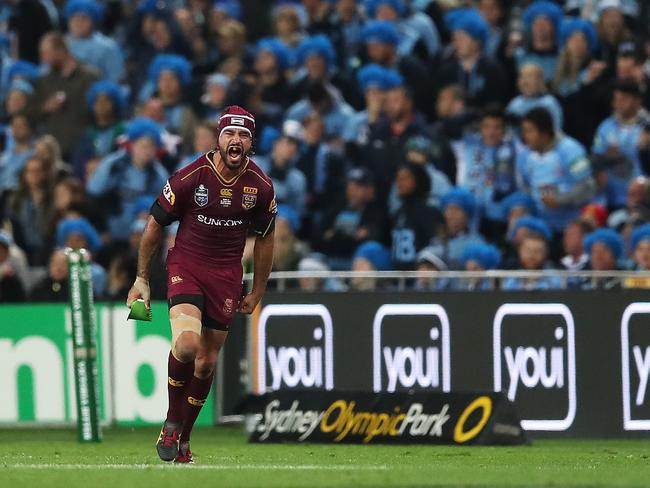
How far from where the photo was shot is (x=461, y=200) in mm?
16375

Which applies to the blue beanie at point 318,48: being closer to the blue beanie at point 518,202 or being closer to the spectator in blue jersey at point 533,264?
the blue beanie at point 518,202

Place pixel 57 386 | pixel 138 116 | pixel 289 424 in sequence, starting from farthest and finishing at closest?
pixel 138 116
pixel 57 386
pixel 289 424

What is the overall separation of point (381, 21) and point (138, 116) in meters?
3.35

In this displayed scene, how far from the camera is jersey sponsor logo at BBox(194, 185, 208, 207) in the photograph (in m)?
11.1

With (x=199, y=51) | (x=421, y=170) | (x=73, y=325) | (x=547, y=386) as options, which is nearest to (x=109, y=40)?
(x=199, y=51)

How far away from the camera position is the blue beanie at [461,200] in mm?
16391

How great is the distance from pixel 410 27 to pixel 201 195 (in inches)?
353

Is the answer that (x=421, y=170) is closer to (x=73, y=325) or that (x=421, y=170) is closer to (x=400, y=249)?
(x=400, y=249)

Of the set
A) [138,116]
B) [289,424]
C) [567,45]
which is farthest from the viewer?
[138,116]

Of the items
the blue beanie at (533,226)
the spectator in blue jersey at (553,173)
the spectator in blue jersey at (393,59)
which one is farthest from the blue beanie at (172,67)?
the blue beanie at (533,226)

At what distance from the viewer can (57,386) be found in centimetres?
1559

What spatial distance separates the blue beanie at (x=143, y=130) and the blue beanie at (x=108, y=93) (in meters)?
1.01

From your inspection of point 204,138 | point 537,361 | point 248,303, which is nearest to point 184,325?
point 248,303

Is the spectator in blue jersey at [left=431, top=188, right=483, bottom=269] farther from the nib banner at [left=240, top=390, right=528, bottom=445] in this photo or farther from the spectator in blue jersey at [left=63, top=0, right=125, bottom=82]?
the spectator in blue jersey at [left=63, top=0, right=125, bottom=82]
